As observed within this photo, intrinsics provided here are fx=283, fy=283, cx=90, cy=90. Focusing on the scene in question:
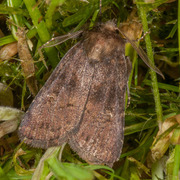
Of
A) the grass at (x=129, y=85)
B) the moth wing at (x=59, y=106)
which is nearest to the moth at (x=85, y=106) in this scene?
the moth wing at (x=59, y=106)

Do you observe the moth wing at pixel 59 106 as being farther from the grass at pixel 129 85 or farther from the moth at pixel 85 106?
the grass at pixel 129 85

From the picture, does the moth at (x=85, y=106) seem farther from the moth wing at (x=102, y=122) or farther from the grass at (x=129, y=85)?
the grass at (x=129, y=85)

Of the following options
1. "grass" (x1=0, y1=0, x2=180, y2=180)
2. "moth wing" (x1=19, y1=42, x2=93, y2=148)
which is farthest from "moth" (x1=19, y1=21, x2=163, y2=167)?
"grass" (x1=0, y1=0, x2=180, y2=180)

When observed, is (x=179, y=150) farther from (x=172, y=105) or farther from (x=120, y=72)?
(x=120, y=72)

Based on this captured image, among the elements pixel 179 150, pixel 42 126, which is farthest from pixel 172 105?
pixel 42 126
